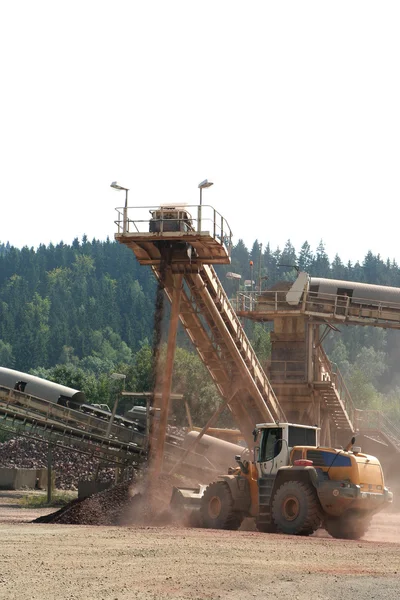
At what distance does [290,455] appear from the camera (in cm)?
2453

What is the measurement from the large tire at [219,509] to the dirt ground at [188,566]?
2.63 m

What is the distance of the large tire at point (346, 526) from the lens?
76.7 feet

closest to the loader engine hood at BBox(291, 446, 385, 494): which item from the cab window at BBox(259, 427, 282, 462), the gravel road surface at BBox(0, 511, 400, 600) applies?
the cab window at BBox(259, 427, 282, 462)

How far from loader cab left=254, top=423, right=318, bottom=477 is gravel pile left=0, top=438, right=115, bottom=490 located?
923 inches

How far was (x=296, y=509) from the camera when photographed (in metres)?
23.0

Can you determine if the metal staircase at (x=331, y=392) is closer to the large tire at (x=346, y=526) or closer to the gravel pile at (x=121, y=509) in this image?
the gravel pile at (x=121, y=509)

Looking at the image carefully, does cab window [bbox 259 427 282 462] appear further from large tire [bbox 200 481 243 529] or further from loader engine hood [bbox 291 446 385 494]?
large tire [bbox 200 481 243 529]

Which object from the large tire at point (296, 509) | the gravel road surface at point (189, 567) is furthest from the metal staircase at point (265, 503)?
the gravel road surface at point (189, 567)

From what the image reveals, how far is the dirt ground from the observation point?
13.2 meters

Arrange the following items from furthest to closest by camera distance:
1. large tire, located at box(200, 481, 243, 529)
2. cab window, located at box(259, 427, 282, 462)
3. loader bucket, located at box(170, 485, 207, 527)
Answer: loader bucket, located at box(170, 485, 207, 527)
cab window, located at box(259, 427, 282, 462)
large tire, located at box(200, 481, 243, 529)

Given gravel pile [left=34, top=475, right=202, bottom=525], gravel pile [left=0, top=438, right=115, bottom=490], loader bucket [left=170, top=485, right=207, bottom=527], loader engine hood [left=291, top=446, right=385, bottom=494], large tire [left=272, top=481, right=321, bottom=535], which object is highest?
loader engine hood [left=291, top=446, right=385, bottom=494]

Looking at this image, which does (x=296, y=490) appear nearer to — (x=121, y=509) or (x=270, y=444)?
(x=270, y=444)

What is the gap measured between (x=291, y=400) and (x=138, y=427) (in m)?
6.86

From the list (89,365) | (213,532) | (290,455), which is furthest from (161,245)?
(89,365)
